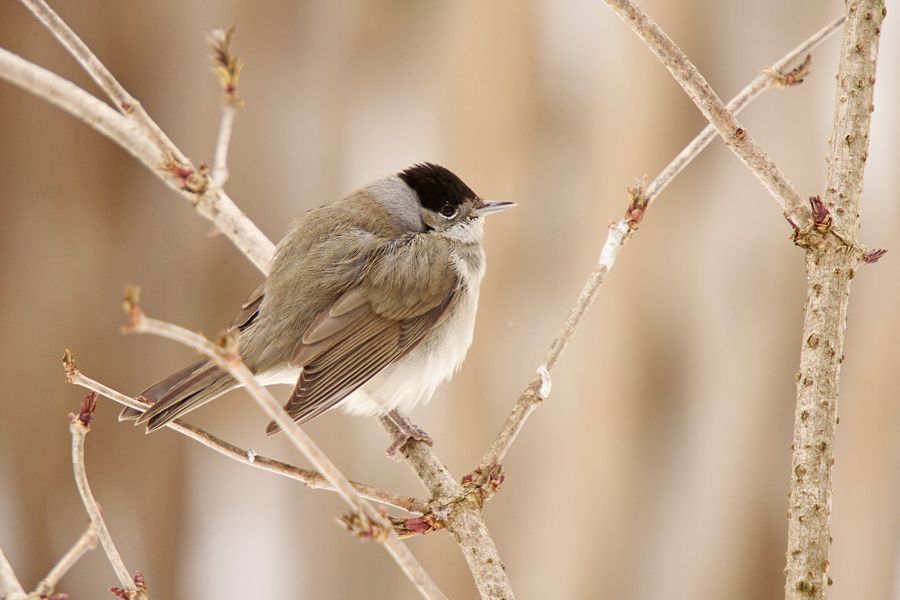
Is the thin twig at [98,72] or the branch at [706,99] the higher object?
the branch at [706,99]

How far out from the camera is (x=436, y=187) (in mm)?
2387

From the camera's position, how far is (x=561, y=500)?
318 centimetres

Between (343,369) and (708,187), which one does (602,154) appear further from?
(343,369)

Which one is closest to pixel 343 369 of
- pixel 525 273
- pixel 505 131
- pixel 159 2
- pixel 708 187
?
pixel 525 273

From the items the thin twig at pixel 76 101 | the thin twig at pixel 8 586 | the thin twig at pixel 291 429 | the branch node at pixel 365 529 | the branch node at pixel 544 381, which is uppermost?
the thin twig at pixel 76 101

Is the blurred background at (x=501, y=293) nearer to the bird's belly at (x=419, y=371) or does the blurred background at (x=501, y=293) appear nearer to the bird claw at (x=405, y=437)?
the bird's belly at (x=419, y=371)

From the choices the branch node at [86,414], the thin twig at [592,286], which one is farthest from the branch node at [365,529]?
the branch node at [86,414]

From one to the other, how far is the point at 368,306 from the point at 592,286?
2.75 feet

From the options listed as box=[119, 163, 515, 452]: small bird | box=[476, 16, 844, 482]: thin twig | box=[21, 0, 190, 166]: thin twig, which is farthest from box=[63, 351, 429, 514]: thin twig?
box=[21, 0, 190, 166]: thin twig

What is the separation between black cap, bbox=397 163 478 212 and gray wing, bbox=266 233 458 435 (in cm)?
20

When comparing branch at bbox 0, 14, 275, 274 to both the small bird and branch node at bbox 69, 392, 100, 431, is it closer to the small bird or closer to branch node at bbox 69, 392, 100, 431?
the small bird

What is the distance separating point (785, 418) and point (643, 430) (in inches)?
24.0

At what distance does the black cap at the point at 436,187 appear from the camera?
7.80 feet

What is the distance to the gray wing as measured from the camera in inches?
74.7
